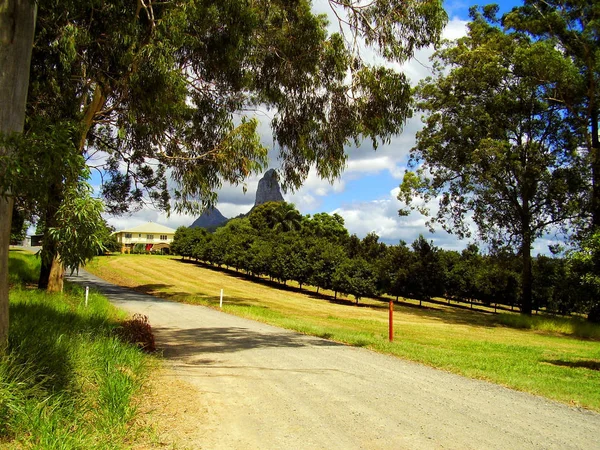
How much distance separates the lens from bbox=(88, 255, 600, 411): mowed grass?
33.0 feet

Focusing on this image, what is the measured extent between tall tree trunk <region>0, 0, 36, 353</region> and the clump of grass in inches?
992

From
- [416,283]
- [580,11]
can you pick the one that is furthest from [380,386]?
[416,283]

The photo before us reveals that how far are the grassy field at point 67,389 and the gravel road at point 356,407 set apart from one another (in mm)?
908

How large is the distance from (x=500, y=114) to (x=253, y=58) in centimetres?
1956

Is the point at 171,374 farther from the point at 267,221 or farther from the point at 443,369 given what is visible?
the point at 267,221

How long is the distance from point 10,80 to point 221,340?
8.99 m

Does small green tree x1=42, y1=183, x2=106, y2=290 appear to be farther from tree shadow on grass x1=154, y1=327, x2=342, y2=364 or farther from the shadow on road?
the shadow on road

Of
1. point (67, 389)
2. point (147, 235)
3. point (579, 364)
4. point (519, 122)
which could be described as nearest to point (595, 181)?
point (519, 122)

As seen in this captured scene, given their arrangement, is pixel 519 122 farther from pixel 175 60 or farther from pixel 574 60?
pixel 175 60

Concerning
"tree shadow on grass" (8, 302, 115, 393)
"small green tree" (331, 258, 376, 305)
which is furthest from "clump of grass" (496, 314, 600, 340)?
"tree shadow on grass" (8, 302, 115, 393)

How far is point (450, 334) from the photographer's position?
2095 cm

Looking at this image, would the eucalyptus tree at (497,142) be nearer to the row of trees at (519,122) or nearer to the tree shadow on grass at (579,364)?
the row of trees at (519,122)

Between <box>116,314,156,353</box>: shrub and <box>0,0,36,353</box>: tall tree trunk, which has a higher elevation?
<box>0,0,36,353</box>: tall tree trunk

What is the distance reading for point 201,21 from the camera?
11594 mm
